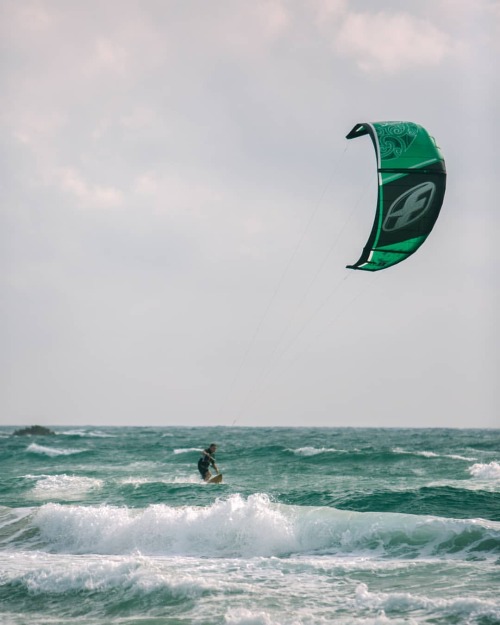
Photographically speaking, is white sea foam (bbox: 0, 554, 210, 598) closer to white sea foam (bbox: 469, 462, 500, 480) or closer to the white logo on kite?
the white logo on kite

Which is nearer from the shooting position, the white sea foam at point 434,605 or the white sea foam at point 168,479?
the white sea foam at point 434,605

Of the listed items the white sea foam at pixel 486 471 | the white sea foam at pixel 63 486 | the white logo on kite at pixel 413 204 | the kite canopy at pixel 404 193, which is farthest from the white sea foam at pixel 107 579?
the white sea foam at pixel 486 471

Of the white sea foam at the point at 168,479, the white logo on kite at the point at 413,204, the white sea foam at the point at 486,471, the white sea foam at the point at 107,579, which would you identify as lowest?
the white sea foam at the point at 107,579

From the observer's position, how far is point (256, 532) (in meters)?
12.8

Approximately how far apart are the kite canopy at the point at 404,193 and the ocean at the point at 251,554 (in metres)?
5.13

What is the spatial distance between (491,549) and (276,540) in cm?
374

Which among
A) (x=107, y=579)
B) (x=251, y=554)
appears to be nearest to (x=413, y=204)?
(x=251, y=554)

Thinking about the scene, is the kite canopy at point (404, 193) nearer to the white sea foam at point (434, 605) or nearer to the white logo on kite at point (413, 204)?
the white logo on kite at point (413, 204)

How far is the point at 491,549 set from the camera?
11.5 metres

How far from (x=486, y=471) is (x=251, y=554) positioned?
14191mm

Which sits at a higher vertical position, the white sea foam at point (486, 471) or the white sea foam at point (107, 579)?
the white sea foam at point (486, 471)

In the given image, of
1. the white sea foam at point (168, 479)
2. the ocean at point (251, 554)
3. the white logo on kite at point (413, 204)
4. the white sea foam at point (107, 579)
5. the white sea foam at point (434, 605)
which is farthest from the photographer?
the white sea foam at point (168, 479)

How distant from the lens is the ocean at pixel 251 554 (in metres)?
8.77

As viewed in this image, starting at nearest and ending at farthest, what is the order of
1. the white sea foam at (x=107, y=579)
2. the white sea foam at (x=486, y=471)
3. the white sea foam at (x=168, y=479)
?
the white sea foam at (x=107, y=579) < the white sea foam at (x=168, y=479) < the white sea foam at (x=486, y=471)
